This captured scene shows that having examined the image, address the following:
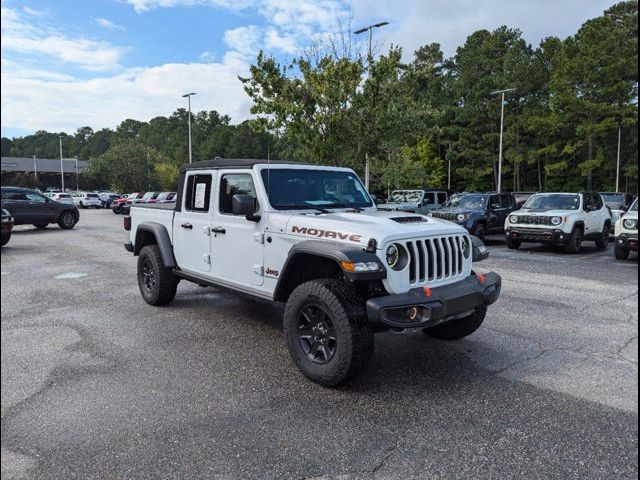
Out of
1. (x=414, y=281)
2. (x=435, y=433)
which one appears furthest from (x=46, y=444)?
(x=414, y=281)

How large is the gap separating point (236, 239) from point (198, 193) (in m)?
1.07

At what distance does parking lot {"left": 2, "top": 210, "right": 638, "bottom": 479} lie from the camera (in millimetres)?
2943

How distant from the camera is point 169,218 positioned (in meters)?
6.45

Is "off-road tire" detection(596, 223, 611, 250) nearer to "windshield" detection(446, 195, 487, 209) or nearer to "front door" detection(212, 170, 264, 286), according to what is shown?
"windshield" detection(446, 195, 487, 209)

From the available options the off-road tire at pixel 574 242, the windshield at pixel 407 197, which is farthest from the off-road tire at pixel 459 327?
the windshield at pixel 407 197

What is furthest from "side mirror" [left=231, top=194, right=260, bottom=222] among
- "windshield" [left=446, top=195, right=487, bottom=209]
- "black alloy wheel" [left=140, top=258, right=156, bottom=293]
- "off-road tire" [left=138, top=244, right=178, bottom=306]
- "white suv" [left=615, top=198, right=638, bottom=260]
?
"windshield" [left=446, top=195, right=487, bottom=209]

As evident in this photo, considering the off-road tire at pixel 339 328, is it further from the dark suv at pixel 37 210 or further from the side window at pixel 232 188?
the dark suv at pixel 37 210

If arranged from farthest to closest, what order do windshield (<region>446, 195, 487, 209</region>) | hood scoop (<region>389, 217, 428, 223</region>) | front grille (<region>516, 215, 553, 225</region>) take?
windshield (<region>446, 195, 487, 209</region>)
front grille (<region>516, 215, 553, 225</region>)
hood scoop (<region>389, 217, 428, 223</region>)

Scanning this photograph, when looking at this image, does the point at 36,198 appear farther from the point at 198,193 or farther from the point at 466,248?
the point at 466,248

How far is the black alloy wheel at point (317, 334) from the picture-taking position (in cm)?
418

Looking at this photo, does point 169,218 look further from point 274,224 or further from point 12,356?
point 12,356

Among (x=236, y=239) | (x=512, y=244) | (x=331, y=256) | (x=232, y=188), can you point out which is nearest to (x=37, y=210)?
(x=232, y=188)

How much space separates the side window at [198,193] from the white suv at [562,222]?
34.1 ft

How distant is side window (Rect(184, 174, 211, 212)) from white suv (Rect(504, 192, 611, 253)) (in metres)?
10.4
